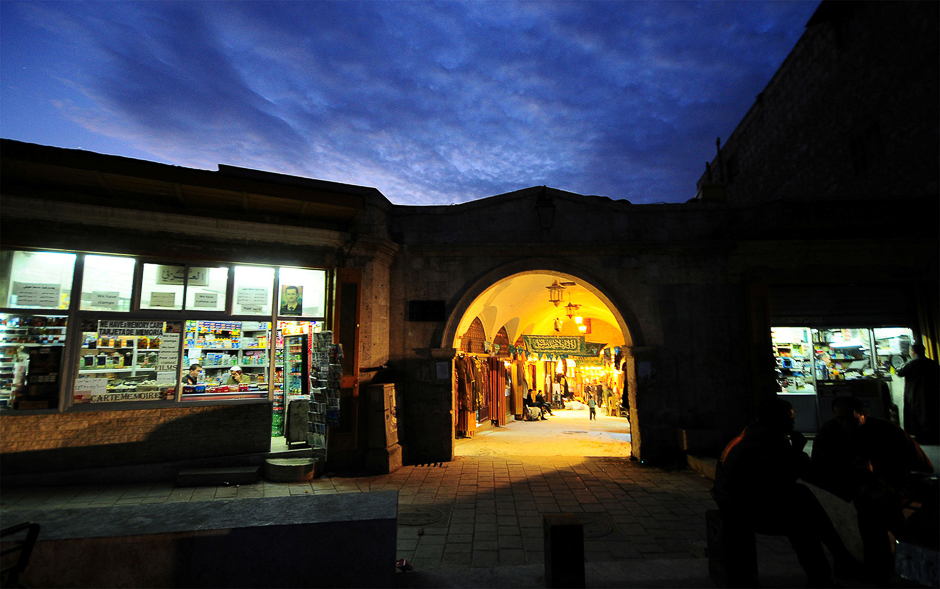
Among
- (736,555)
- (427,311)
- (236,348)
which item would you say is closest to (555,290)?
(427,311)

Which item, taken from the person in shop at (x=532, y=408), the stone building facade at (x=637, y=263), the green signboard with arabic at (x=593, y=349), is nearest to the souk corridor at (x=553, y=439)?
the person in shop at (x=532, y=408)

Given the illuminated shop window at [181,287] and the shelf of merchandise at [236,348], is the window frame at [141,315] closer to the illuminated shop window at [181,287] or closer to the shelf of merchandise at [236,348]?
the illuminated shop window at [181,287]

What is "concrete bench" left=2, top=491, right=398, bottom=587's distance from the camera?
2820 mm

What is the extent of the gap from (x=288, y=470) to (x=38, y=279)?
16.1 feet

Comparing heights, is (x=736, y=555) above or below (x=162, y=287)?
below

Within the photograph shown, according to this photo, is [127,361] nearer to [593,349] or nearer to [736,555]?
[736,555]

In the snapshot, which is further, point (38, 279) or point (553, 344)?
point (553, 344)

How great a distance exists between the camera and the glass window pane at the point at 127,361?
6.96 meters

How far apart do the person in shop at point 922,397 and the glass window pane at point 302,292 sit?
36.5 feet

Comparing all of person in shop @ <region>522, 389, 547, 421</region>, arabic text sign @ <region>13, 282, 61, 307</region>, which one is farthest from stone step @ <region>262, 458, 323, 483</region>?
person in shop @ <region>522, 389, 547, 421</region>

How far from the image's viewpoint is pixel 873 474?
11.9ft

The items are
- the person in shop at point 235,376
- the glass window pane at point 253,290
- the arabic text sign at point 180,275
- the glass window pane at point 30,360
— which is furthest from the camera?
the person in shop at point 235,376

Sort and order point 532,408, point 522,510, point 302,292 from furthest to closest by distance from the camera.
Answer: point 532,408 < point 302,292 < point 522,510

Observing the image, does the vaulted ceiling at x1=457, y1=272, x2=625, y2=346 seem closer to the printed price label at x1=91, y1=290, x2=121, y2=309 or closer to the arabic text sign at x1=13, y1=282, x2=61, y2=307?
the printed price label at x1=91, y1=290, x2=121, y2=309
